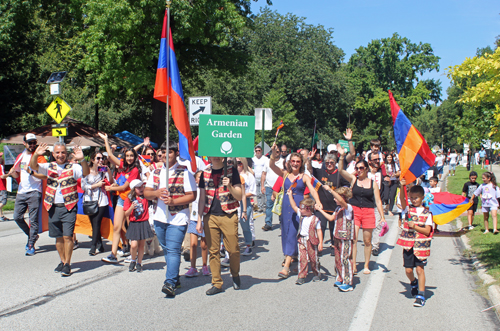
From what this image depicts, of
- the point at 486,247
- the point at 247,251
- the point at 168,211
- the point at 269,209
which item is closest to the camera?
the point at 168,211

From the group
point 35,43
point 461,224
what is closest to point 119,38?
point 35,43

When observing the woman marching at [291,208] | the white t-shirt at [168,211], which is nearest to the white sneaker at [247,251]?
the woman marching at [291,208]

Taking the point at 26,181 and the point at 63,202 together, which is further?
the point at 26,181

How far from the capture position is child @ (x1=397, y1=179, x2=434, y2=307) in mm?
5648

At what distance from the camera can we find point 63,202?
21.5 ft

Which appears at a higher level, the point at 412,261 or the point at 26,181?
the point at 26,181

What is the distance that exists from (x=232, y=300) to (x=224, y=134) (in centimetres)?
209

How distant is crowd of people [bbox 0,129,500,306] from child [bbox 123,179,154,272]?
16 mm

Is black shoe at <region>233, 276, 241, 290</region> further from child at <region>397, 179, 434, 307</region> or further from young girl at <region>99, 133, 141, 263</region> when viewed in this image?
young girl at <region>99, 133, 141, 263</region>

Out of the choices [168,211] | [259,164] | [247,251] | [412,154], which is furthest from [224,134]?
[259,164]

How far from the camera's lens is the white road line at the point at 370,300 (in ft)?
16.3

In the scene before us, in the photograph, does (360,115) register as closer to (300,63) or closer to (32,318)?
(300,63)

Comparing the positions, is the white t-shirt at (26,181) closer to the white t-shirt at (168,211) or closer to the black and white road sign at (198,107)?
the white t-shirt at (168,211)

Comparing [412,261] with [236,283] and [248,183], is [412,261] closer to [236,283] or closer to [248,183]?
[236,283]
